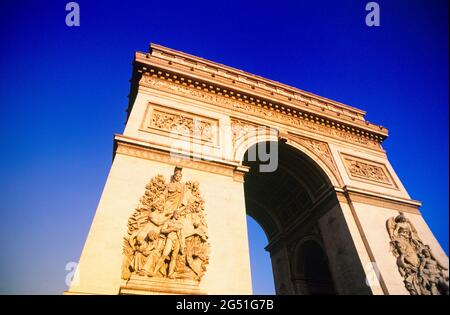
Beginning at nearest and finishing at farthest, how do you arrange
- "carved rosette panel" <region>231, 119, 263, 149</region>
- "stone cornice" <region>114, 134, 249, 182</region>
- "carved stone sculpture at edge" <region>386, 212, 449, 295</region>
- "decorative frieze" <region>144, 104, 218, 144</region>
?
"stone cornice" <region>114, 134, 249, 182</region> < "carved stone sculpture at edge" <region>386, 212, 449, 295</region> < "decorative frieze" <region>144, 104, 218, 144</region> < "carved rosette panel" <region>231, 119, 263, 149</region>

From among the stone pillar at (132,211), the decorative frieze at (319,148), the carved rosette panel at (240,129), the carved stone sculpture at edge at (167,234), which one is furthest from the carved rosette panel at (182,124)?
the decorative frieze at (319,148)

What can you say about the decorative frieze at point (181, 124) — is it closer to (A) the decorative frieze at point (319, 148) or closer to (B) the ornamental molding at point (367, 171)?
(A) the decorative frieze at point (319, 148)

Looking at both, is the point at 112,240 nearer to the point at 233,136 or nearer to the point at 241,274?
the point at 241,274

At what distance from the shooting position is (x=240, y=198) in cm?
786

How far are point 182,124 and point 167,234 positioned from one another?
4.19 metres

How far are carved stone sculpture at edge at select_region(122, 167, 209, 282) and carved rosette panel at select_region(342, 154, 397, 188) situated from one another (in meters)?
7.44

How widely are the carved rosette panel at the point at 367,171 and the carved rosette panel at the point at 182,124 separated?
21.0 ft

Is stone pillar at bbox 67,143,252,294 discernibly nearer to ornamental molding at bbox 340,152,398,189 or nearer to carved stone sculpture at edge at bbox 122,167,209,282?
carved stone sculpture at edge at bbox 122,167,209,282

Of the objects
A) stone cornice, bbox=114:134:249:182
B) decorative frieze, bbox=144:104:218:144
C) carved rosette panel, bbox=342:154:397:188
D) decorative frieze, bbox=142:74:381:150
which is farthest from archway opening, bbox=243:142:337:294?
stone cornice, bbox=114:134:249:182

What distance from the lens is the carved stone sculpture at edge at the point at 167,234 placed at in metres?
5.66

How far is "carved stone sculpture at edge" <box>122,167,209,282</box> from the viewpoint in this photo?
5.66m

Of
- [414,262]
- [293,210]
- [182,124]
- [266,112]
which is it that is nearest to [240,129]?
[266,112]

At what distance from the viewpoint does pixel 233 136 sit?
9703mm
